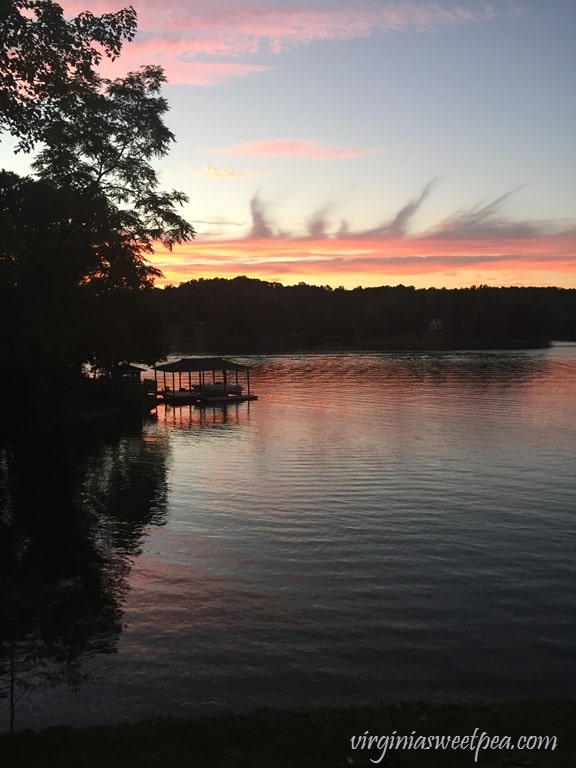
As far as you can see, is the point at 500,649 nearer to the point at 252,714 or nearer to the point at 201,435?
the point at 252,714

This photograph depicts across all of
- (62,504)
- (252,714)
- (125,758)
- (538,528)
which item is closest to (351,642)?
(252,714)

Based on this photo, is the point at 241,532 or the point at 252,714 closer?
the point at 252,714

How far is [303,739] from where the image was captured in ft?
33.6

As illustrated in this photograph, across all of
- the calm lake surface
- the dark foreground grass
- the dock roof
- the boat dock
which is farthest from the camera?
the boat dock

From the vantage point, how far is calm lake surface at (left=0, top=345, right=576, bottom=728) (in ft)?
45.1

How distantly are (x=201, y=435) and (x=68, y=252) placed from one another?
989 inches

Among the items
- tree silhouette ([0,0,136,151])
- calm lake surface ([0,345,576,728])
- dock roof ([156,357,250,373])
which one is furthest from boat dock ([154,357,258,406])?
tree silhouette ([0,0,136,151])

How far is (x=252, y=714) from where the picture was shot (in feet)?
37.1

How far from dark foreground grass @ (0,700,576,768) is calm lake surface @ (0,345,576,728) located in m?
1.62

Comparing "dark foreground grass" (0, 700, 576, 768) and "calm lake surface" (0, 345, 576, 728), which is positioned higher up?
"dark foreground grass" (0, 700, 576, 768)

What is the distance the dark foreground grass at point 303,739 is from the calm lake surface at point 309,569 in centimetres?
162

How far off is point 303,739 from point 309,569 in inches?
428

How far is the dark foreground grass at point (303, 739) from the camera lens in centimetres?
947

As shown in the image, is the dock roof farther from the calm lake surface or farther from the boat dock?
the calm lake surface
